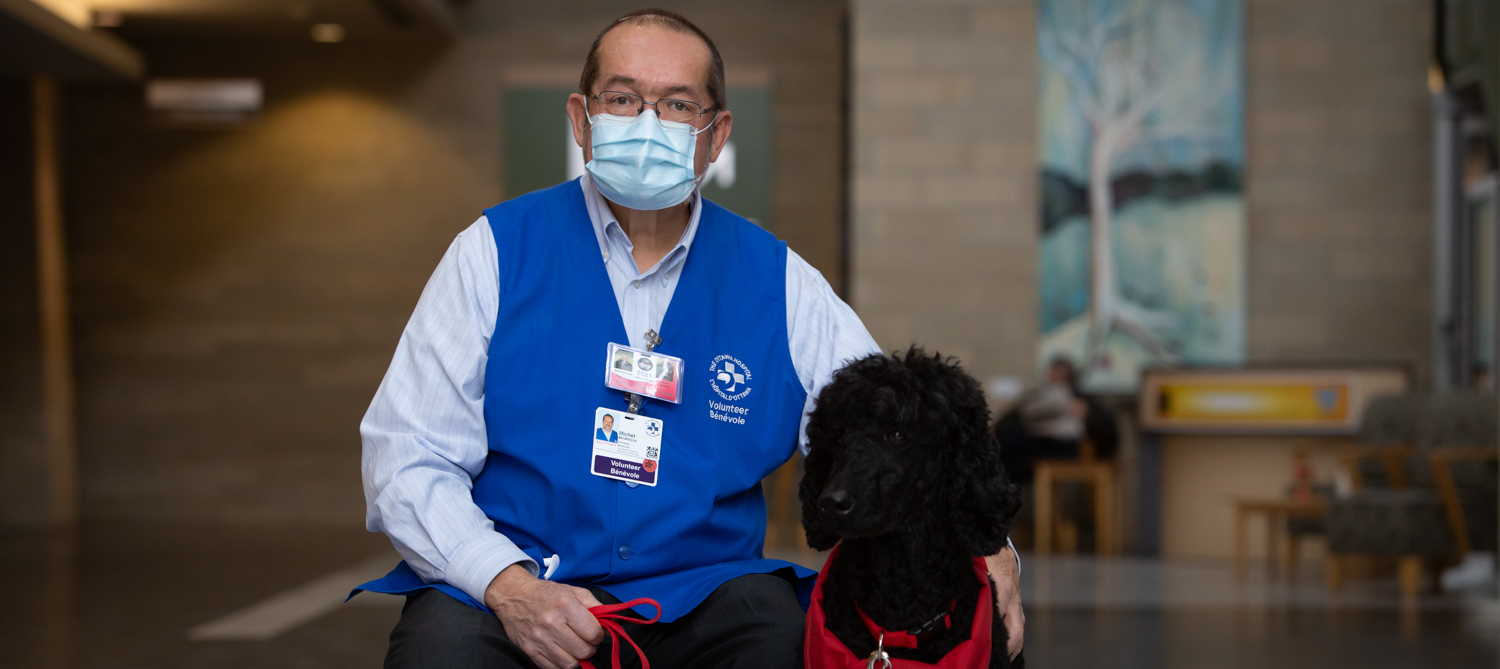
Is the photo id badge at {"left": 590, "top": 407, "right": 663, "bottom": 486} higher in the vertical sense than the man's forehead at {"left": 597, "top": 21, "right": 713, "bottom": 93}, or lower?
lower

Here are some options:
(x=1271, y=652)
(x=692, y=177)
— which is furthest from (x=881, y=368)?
(x=1271, y=652)

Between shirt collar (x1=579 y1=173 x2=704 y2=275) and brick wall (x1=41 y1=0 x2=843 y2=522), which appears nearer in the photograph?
shirt collar (x1=579 y1=173 x2=704 y2=275)

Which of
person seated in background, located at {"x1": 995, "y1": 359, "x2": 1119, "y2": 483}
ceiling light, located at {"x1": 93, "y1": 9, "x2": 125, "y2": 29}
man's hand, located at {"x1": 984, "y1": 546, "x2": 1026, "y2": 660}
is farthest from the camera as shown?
ceiling light, located at {"x1": 93, "y1": 9, "x2": 125, "y2": 29}

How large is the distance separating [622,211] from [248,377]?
1014cm

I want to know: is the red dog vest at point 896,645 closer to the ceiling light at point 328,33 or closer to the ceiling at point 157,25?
the ceiling at point 157,25

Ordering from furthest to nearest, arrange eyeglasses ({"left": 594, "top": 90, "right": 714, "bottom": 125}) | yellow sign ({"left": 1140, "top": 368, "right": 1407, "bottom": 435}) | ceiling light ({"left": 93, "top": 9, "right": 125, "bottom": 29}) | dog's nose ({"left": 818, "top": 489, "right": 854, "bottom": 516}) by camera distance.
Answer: ceiling light ({"left": 93, "top": 9, "right": 125, "bottom": 29}) < yellow sign ({"left": 1140, "top": 368, "right": 1407, "bottom": 435}) < eyeglasses ({"left": 594, "top": 90, "right": 714, "bottom": 125}) < dog's nose ({"left": 818, "top": 489, "right": 854, "bottom": 516})

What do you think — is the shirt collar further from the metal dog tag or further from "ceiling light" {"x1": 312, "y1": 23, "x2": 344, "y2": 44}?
"ceiling light" {"x1": 312, "y1": 23, "x2": 344, "y2": 44}

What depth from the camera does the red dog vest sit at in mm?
1630

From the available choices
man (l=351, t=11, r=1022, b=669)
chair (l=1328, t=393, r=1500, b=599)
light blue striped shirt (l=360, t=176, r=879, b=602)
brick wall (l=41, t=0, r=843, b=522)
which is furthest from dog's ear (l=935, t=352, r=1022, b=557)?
brick wall (l=41, t=0, r=843, b=522)

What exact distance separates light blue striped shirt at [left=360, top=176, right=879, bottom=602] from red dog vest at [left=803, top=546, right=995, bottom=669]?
33 centimetres

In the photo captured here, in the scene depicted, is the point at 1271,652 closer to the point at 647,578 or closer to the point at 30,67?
the point at 647,578

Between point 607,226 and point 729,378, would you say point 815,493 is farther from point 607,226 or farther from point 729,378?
→ point 607,226

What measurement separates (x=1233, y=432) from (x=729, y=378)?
689 centimetres

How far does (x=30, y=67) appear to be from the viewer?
8656mm
